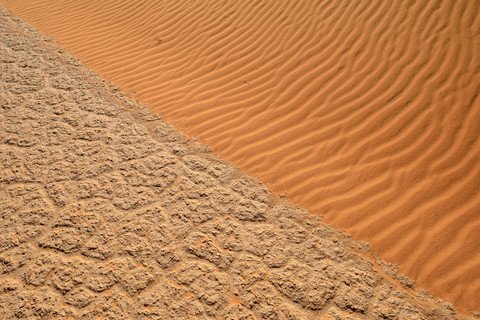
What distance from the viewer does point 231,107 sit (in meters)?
4.34

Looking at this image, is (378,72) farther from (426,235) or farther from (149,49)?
(149,49)

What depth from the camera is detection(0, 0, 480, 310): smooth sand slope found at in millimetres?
3014

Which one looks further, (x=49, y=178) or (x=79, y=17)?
(x=79, y=17)

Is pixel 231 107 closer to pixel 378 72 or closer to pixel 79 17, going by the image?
pixel 378 72

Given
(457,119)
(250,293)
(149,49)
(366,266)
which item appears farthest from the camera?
(149,49)

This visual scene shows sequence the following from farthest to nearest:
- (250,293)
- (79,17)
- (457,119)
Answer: (79,17) → (457,119) → (250,293)

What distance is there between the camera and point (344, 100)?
13.6 ft

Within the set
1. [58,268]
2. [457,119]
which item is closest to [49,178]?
[58,268]

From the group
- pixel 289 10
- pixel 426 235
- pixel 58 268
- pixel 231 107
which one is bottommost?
pixel 58 268

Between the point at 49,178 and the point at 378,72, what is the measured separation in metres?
4.59

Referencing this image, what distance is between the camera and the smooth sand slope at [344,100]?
3014 millimetres

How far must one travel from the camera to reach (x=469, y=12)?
4445mm

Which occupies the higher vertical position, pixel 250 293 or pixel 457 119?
pixel 457 119

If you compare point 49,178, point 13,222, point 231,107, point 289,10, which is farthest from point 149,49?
point 13,222
